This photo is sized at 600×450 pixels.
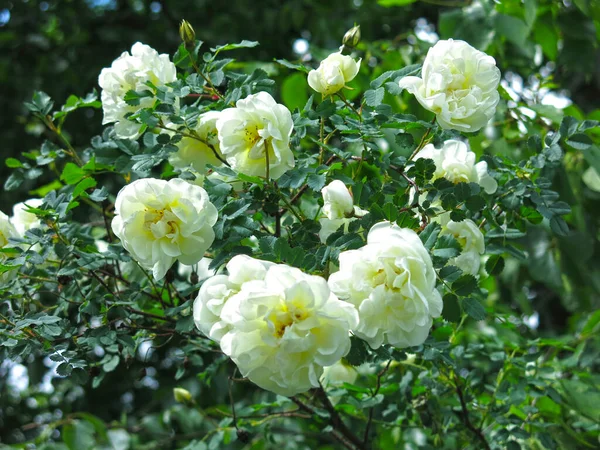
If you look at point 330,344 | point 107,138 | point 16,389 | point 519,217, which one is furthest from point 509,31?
point 16,389

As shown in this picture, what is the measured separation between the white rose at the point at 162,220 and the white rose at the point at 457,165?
27 cm

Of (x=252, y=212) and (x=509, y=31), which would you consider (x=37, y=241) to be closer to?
(x=252, y=212)

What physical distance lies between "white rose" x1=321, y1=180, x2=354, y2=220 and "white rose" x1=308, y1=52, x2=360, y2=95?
0.46 feet

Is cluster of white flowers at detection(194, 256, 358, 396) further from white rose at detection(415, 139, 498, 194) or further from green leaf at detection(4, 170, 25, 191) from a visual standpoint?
green leaf at detection(4, 170, 25, 191)

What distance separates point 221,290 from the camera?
2.33ft

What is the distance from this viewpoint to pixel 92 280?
0.99m

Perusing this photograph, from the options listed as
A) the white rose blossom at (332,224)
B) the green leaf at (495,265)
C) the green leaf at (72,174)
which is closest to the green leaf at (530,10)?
the green leaf at (495,265)

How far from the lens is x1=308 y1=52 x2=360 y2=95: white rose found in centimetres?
88

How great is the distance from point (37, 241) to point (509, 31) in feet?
3.94

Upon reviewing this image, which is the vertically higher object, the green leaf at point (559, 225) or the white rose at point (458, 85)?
the white rose at point (458, 85)

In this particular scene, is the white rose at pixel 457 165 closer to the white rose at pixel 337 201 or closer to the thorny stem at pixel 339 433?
the white rose at pixel 337 201

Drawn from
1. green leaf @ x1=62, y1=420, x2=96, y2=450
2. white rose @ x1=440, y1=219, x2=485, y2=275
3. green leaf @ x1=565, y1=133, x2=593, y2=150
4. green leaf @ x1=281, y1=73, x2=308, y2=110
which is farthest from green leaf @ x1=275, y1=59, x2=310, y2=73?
green leaf @ x1=62, y1=420, x2=96, y2=450

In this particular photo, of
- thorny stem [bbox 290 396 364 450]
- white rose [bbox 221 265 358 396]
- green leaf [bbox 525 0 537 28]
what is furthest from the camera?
green leaf [bbox 525 0 537 28]

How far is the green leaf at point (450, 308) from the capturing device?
0.81 meters
